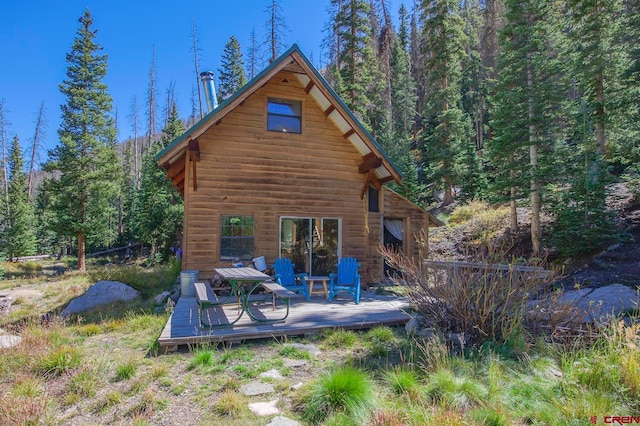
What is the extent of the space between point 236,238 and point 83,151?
1773 centimetres

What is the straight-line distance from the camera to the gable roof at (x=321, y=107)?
7.90 m

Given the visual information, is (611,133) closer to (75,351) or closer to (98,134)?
(75,351)

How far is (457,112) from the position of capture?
21453 mm

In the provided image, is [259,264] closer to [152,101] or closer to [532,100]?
[532,100]

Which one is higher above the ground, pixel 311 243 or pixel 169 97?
pixel 169 97

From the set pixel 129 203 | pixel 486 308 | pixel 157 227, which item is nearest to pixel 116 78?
pixel 157 227

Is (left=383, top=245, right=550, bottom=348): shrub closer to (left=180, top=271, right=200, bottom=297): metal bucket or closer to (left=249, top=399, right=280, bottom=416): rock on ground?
(left=249, top=399, right=280, bottom=416): rock on ground

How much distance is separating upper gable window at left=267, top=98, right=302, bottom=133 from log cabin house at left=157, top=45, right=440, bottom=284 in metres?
0.03

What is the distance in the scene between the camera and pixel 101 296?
27.9ft

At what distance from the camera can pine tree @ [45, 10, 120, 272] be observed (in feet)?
66.3

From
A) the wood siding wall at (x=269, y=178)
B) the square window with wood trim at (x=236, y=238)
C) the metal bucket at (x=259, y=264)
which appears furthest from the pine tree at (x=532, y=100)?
the square window with wood trim at (x=236, y=238)

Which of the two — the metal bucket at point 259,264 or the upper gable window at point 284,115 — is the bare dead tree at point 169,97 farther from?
the metal bucket at point 259,264

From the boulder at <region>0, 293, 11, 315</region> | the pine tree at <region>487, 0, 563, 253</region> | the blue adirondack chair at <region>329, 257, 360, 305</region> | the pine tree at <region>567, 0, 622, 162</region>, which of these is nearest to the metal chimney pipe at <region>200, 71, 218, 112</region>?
the blue adirondack chair at <region>329, 257, 360, 305</region>

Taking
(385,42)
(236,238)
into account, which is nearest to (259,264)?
(236,238)
